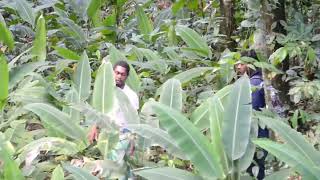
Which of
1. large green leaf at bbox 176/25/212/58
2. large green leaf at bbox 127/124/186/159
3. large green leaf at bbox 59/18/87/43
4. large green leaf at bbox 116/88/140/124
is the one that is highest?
large green leaf at bbox 59/18/87/43

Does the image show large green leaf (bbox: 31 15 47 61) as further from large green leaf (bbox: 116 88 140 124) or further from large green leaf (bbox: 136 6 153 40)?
large green leaf (bbox: 136 6 153 40)

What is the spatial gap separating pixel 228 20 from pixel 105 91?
2.93 metres

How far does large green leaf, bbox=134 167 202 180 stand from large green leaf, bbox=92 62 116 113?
0.92 meters

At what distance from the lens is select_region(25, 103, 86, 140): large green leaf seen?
3.24 meters

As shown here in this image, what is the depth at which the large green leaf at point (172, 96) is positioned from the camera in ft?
11.3

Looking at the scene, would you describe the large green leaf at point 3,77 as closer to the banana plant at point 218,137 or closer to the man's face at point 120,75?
the man's face at point 120,75

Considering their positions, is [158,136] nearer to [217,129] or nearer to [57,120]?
[217,129]

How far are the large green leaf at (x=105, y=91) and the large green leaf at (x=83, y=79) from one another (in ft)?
2.06

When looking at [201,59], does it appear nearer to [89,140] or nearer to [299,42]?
[299,42]

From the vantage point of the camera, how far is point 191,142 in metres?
2.55

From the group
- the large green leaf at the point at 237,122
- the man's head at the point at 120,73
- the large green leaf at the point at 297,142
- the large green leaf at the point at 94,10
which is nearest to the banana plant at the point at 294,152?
the large green leaf at the point at 297,142

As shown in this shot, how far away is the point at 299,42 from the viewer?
4.27 m

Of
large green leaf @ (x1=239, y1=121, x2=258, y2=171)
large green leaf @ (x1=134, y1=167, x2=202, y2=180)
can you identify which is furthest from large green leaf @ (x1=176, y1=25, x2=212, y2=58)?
large green leaf @ (x1=134, y1=167, x2=202, y2=180)

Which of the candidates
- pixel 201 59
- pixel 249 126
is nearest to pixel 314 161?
pixel 249 126
